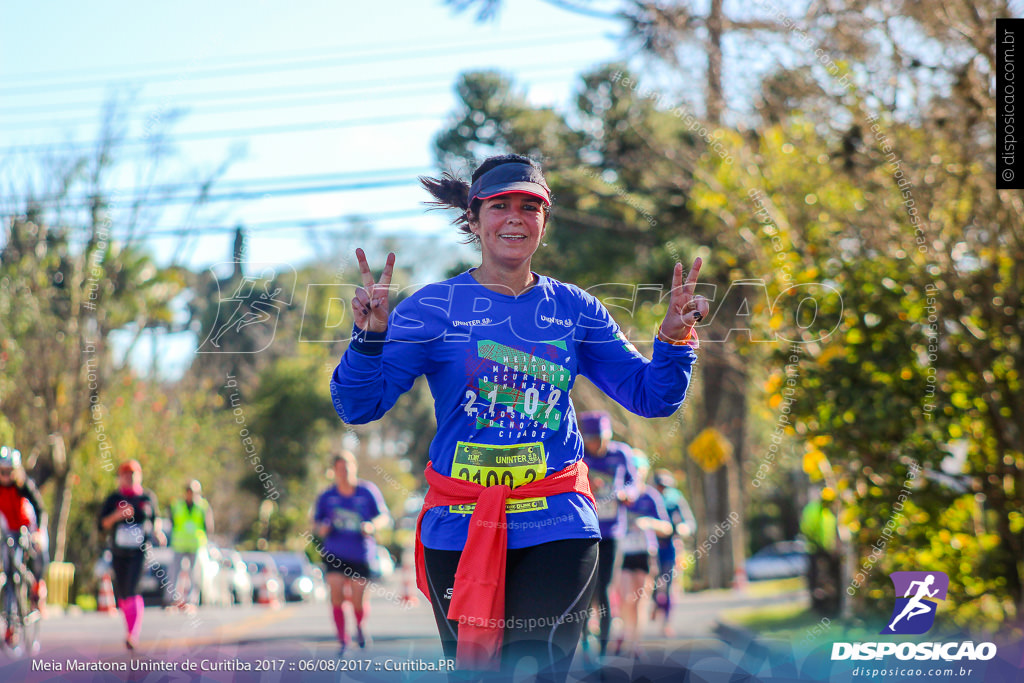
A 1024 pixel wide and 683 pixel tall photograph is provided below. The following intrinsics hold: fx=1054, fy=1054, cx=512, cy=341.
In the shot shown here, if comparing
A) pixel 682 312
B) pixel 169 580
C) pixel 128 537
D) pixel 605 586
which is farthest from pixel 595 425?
pixel 169 580

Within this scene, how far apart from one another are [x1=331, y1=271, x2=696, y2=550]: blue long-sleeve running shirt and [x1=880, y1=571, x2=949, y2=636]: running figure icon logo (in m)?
2.87

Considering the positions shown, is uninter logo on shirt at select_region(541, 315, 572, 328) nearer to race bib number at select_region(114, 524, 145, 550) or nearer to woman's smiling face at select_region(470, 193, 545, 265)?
woman's smiling face at select_region(470, 193, 545, 265)

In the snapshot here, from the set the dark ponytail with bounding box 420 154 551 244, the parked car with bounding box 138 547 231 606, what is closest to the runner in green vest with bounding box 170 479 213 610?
the parked car with bounding box 138 547 231 606

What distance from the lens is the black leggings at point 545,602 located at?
2627 millimetres

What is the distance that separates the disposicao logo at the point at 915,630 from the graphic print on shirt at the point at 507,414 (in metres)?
1.65

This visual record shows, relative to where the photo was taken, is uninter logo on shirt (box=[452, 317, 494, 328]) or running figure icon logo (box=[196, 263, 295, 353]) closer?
uninter logo on shirt (box=[452, 317, 494, 328])

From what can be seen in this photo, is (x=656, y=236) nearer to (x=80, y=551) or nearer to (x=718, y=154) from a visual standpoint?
(x=718, y=154)

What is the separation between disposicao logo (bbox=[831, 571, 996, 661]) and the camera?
3785 millimetres

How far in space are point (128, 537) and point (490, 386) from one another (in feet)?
20.5

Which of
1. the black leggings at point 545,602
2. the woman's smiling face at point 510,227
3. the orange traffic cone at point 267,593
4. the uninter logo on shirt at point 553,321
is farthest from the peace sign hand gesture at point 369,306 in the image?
the orange traffic cone at point 267,593

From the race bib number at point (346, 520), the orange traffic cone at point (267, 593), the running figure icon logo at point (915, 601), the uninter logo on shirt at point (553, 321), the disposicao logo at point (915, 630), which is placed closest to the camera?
the uninter logo on shirt at point (553, 321)

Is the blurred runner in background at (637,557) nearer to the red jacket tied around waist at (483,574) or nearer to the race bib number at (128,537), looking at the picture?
the race bib number at (128,537)

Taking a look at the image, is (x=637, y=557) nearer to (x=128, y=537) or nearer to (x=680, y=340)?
(x=128, y=537)

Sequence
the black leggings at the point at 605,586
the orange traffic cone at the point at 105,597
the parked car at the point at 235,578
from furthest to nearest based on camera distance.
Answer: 1. the parked car at the point at 235,578
2. the orange traffic cone at the point at 105,597
3. the black leggings at the point at 605,586
